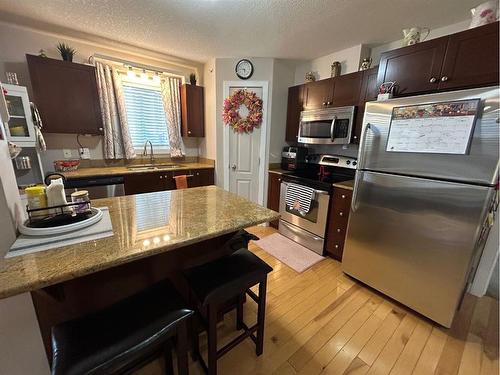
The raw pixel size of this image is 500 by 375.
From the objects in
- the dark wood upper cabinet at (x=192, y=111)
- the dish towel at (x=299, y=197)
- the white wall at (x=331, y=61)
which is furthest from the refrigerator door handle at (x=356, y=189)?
the dark wood upper cabinet at (x=192, y=111)

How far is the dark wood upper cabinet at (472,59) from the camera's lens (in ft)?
4.38

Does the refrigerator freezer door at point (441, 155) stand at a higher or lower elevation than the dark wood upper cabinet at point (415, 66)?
lower

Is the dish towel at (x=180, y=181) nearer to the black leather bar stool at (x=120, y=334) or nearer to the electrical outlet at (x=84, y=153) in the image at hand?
the electrical outlet at (x=84, y=153)

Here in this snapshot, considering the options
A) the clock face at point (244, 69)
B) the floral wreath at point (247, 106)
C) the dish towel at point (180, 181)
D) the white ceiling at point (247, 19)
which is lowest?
the dish towel at point (180, 181)

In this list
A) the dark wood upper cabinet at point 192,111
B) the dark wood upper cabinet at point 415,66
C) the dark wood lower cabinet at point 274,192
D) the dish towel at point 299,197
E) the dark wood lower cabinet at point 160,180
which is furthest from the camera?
the dark wood upper cabinet at point 192,111

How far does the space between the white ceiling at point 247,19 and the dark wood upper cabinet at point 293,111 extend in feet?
1.74

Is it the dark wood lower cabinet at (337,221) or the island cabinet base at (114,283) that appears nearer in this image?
the island cabinet base at (114,283)

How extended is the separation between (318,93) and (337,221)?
66.3 inches

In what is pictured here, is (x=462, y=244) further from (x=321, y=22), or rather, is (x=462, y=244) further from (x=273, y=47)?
(x=273, y=47)

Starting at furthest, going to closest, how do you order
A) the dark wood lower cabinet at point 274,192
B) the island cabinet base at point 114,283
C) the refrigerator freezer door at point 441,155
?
the dark wood lower cabinet at point 274,192 → the refrigerator freezer door at point 441,155 → the island cabinet base at point 114,283

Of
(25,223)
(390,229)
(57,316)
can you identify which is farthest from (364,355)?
(25,223)

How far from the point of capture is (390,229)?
1778 millimetres

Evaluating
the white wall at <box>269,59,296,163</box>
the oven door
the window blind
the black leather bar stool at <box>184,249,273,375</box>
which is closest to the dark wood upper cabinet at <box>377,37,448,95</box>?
the oven door

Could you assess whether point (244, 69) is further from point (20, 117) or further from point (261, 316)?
point (261, 316)
